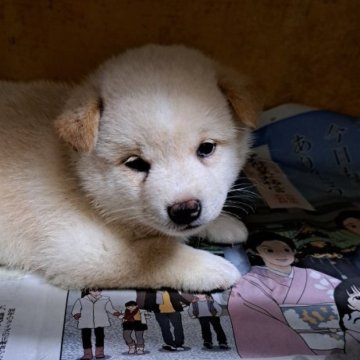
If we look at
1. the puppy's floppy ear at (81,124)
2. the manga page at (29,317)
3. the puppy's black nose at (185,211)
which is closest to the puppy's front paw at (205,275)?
the puppy's black nose at (185,211)

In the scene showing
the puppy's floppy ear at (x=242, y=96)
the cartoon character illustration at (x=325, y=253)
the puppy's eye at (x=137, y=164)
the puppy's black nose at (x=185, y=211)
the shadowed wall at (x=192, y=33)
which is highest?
the shadowed wall at (x=192, y=33)

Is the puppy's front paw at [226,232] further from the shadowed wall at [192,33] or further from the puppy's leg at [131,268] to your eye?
the shadowed wall at [192,33]

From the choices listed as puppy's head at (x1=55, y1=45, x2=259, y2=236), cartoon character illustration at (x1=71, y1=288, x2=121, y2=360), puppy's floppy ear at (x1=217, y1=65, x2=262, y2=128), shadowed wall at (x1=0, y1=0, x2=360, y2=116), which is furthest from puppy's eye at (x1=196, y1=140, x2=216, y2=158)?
shadowed wall at (x1=0, y1=0, x2=360, y2=116)

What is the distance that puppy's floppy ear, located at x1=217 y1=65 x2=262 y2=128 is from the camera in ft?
Answer: 5.55

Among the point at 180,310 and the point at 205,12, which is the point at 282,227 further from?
the point at 205,12

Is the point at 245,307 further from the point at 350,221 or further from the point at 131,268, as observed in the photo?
the point at 350,221

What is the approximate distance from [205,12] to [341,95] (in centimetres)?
77

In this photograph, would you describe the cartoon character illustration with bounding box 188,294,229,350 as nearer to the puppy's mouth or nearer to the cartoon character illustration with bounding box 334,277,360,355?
the puppy's mouth

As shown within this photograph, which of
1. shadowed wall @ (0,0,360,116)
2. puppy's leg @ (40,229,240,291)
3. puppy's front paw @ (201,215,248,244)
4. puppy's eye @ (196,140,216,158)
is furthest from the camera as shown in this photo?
shadowed wall @ (0,0,360,116)

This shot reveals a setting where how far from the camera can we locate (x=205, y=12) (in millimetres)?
2400

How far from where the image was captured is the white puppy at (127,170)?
1559mm

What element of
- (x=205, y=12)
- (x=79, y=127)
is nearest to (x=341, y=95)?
(x=205, y=12)

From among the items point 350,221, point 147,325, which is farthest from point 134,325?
point 350,221

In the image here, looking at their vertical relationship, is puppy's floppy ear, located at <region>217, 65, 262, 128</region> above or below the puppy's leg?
above
